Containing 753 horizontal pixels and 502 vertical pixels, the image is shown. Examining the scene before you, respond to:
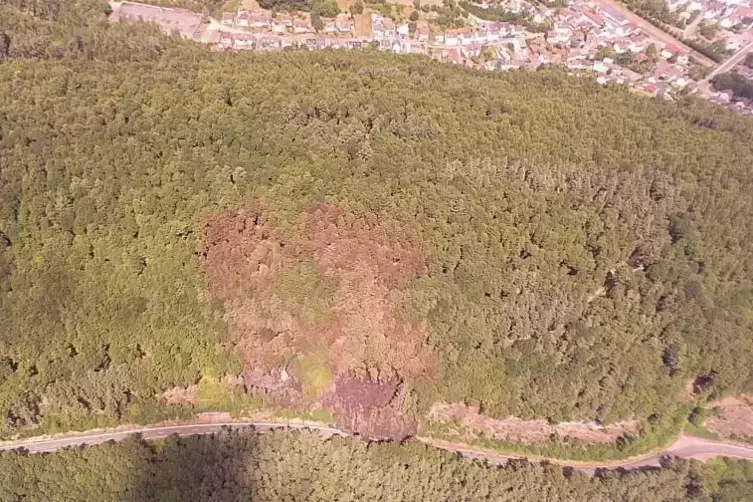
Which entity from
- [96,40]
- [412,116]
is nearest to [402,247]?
[412,116]

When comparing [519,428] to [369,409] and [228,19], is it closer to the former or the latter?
[369,409]

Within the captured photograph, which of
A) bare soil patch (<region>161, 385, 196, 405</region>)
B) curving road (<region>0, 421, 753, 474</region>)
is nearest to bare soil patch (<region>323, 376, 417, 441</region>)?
curving road (<region>0, 421, 753, 474</region>)

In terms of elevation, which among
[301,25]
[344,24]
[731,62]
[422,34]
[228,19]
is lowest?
[228,19]

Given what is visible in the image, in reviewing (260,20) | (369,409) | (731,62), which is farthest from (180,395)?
(731,62)

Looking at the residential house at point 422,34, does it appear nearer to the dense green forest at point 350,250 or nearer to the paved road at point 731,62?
the dense green forest at point 350,250

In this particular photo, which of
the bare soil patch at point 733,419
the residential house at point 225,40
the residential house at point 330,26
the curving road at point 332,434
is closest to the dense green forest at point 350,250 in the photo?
the curving road at point 332,434

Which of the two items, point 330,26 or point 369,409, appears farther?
point 330,26

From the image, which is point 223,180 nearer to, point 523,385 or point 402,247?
point 402,247
